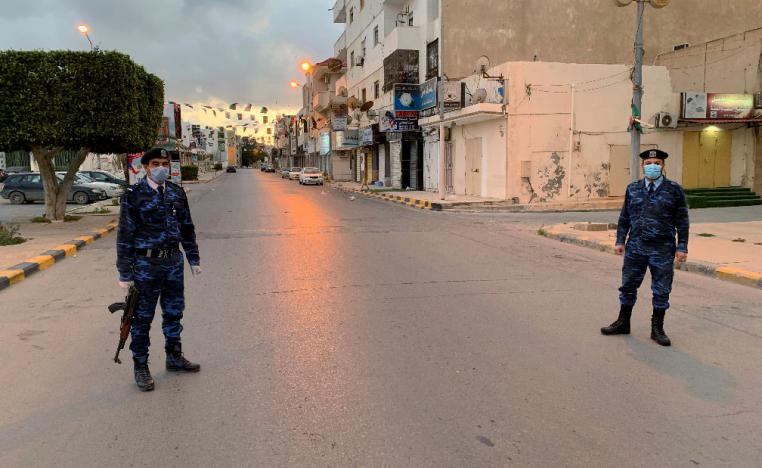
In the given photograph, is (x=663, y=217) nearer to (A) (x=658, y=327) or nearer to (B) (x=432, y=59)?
(A) (x=658, y=327)

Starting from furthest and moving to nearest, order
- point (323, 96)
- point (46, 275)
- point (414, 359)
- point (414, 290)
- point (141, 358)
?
point (323, 96) < point (46, 275) < point (414, 290) < point (414, 359) < point (141, 358)

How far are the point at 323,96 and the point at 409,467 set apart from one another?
53.1 meters

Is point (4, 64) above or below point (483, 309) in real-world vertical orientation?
above

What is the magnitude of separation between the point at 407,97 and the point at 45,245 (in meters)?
22.2

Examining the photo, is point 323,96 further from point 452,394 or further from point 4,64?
point 452,394

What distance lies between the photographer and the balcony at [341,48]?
51.3 metres

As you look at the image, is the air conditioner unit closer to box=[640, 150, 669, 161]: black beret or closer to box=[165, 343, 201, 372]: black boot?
box=[640, 150, 669, 161]: black beret

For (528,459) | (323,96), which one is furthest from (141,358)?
(323,96)

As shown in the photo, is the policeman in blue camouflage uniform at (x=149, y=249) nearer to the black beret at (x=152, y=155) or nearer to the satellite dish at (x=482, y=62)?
the black beret at (x=152, y=155)

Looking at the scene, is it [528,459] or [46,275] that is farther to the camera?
[46,275]

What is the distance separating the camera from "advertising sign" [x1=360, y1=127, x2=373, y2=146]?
39125 mm

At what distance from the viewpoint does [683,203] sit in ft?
17.9

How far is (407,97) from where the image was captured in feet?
101

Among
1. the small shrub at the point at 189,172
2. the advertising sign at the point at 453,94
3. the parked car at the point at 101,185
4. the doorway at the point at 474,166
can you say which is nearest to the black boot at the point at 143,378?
the advertising sign at the point at 453,94
